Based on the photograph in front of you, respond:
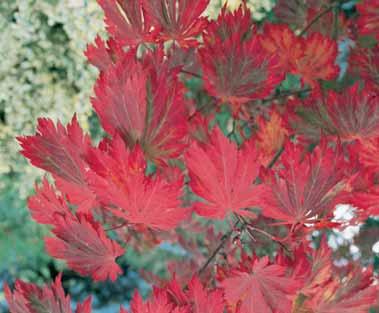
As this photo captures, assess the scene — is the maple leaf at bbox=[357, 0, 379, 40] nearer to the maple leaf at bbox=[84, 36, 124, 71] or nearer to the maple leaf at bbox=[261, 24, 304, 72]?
the maple leaf at bbox=[261, 24, 304, 72]

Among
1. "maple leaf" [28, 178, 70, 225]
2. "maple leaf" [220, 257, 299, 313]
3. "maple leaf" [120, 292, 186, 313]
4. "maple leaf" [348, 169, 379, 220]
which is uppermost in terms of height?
"maple leaf" [28, 178, 70, 225]

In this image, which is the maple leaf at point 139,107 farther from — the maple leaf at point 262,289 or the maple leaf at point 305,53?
the maple leaf at point 305,53

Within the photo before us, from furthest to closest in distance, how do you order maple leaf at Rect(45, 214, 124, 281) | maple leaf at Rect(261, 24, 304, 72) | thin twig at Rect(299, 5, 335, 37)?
thin twig at Rect(299, 5, 335, 37) < maple leaf at Rect(261, 24, 304, 72) < maple leaf at Rect(45, 214, 124, 281)

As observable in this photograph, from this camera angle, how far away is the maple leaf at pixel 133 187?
522 millimetres

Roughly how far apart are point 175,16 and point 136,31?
0.21ft

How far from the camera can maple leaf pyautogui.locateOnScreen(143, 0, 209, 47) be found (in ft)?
2.23

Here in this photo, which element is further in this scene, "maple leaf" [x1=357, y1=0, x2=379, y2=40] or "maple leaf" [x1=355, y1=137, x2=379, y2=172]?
"maple leaf" [x1=357, y1=0, x2=379, y2=40]

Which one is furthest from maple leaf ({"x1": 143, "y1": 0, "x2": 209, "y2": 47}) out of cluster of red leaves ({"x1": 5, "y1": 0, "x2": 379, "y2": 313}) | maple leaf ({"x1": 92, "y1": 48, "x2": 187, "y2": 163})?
maple leaf ({"x1": 92, "y1": 48, "x2": 187, "y2": 163})

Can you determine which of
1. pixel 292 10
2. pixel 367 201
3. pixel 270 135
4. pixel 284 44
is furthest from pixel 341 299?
pixel 292 10

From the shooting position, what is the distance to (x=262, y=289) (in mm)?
595

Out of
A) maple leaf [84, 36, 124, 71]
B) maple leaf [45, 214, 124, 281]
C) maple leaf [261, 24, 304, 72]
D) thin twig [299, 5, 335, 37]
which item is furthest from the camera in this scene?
thin twig [299, 5, 335, 37]

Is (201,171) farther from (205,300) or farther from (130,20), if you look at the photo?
(130,20)

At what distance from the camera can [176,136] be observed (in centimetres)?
59

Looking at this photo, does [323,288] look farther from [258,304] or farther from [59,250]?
[59,250]
